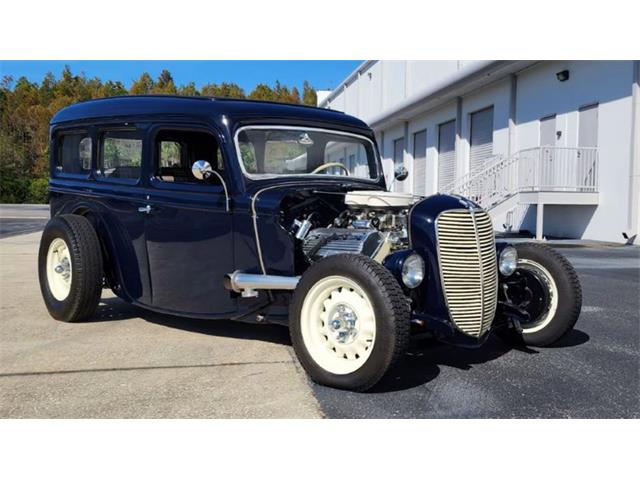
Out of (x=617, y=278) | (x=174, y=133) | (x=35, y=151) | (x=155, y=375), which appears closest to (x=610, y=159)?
(x=617, y=278)

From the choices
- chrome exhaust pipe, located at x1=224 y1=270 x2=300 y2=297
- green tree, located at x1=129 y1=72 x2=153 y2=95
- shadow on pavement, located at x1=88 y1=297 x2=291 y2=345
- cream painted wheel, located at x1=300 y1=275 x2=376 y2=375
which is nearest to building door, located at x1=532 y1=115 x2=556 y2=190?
shadow on pavement, located at x1=88 y1=297 x2=291 y2=345

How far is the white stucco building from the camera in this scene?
1288cm

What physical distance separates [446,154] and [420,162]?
9.76 ft

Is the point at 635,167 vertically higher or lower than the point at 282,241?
higher

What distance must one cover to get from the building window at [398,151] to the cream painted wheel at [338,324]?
78.6 ft

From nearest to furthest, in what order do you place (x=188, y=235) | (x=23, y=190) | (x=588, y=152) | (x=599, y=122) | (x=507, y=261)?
(x=507, y=261), (x=188, y=235), (x=599, y=122), (x=588, y=152), (x=23, y=190)

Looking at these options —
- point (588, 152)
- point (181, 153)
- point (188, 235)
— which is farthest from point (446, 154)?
point (188, 235)

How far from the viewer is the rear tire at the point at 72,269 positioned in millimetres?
4930

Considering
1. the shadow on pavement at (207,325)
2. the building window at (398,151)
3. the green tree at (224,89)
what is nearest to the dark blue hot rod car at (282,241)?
the shadow on pavement at (207,325)

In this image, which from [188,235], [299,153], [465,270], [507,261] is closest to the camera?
[465,270]

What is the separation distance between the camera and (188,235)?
4488 mm

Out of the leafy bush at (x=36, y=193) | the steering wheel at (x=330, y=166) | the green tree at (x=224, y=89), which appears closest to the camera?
the steering wheel at (x=330, y=166)

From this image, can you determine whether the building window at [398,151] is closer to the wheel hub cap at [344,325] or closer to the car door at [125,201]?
the car door at [125,201]

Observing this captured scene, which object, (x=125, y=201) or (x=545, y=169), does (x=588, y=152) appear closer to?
(x=545, y=169)
